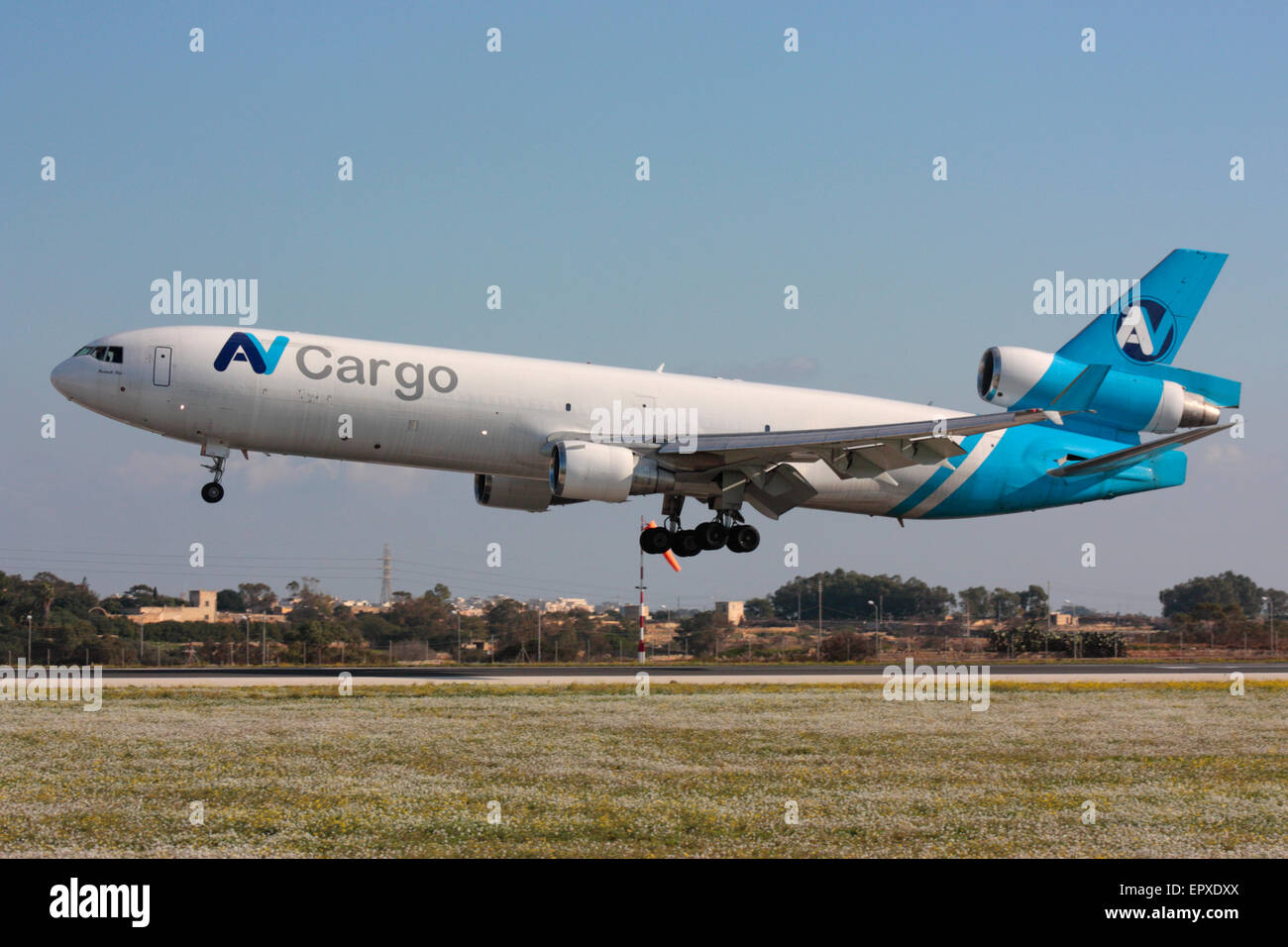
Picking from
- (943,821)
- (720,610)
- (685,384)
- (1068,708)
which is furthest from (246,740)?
(720,610)

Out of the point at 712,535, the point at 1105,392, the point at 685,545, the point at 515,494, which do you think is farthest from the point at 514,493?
the point at 1105,392

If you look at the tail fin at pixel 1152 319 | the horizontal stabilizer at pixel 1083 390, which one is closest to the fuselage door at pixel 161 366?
the horizontal stabilizer at pixel 1083 390

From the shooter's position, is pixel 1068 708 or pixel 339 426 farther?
pixel 339 426

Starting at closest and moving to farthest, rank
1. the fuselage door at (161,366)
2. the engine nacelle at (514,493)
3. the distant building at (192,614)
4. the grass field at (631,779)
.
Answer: the grass field at (631,779), the fuselage door at (161,366), the engine nacelle at (514,493), the distant building at (192,614)

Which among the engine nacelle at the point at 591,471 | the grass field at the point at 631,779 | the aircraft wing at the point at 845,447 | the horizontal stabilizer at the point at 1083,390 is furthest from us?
the horizontal stabilizer at the point at 1083,390

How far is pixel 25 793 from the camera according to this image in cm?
1605

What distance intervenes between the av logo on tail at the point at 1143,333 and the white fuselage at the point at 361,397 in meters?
17.4

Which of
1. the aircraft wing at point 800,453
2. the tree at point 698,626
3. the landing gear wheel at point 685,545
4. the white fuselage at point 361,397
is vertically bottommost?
the tree at point 698,626

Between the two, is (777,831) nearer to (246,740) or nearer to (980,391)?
(246,740)

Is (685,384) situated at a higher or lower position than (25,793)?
higher

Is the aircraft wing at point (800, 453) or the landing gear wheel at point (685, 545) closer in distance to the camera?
the aircraft wing at point (800, 453)

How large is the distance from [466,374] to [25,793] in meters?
21.3

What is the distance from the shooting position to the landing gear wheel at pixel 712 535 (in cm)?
4178

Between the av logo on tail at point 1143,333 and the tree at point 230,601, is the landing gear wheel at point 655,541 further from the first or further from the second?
the tree at point 230,601
